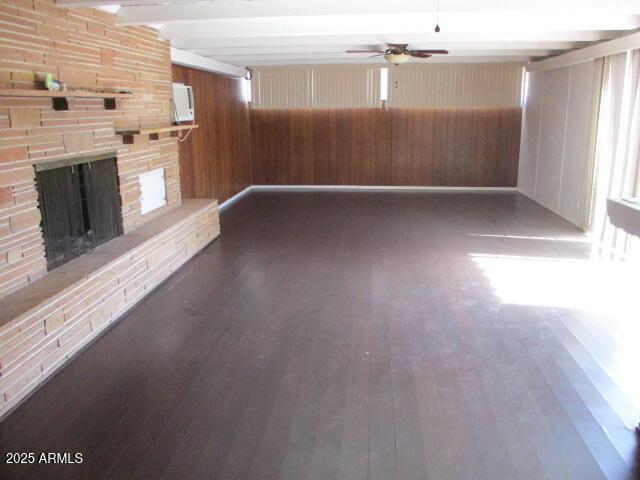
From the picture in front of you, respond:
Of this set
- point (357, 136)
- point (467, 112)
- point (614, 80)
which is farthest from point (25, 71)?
point (467, 112)

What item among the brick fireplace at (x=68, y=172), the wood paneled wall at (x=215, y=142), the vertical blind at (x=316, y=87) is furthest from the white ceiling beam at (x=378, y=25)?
the vertical blind at (x=316, y=87)

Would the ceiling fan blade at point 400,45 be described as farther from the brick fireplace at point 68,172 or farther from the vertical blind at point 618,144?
the brick fireplace at point 68,172

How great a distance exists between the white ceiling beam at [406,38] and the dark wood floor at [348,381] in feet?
9.10

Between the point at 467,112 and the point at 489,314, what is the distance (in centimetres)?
743

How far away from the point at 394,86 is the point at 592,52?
14.6 feet

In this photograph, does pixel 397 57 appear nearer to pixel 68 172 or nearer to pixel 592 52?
pixel 592 52

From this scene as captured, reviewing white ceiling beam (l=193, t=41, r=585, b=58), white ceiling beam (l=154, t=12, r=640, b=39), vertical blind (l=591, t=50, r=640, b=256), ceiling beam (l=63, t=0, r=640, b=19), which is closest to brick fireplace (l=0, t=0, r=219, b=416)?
ceiling beam (l=63, t=0, r=640, b=19)

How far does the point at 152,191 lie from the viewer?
238 inches

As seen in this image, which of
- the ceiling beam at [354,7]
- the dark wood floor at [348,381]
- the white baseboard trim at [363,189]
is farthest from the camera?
the white baseboard trim at [363,189]

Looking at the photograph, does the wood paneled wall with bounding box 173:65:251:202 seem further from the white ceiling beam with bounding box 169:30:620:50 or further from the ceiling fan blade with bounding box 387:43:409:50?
the ceiling fan blade with bounding box 387:43:409:50

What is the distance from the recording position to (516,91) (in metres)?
10.7

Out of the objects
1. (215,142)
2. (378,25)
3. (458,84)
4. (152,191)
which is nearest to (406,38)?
(378,25)

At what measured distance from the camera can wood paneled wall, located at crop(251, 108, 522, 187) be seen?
11.1 meters

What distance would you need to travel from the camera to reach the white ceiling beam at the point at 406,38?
6574 mm
